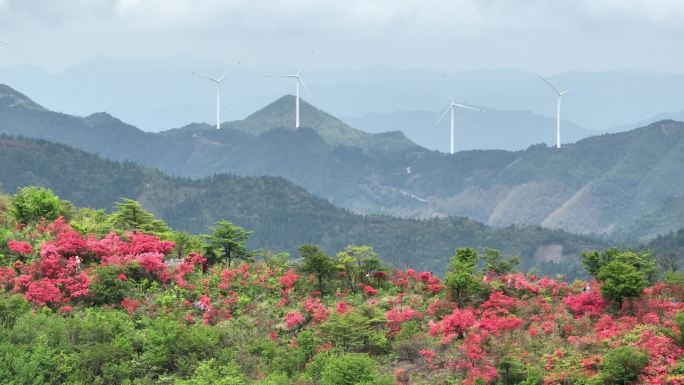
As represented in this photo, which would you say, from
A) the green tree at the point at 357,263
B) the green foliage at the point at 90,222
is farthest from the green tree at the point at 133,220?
the green tree at the point at 357,263

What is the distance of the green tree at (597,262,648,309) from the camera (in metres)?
27.7

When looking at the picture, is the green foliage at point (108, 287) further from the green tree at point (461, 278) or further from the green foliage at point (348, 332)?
the green tree at point (461, 278)

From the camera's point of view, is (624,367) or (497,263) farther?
(497,263)

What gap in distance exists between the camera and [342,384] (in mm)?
23797

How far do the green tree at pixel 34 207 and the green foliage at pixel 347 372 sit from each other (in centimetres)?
1838

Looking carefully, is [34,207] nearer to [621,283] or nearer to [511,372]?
[511,372]

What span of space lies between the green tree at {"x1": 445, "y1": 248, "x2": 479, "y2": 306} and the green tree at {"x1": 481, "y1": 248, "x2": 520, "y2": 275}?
1.11 metres

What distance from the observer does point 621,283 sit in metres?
27.8

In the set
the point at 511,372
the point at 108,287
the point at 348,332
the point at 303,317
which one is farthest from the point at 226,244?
the point at 511,372

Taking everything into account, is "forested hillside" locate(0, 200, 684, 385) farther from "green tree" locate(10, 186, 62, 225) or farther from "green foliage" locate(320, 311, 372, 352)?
"green tree" locate(10, 186, 62, 225)

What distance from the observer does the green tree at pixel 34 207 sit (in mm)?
37125

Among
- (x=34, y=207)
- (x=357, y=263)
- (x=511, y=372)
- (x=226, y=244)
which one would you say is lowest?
(x=511, y=372)

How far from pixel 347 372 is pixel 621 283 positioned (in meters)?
9.76

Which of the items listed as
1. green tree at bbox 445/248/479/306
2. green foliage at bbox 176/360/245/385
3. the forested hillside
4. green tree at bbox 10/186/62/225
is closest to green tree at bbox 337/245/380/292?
the forested hillside
